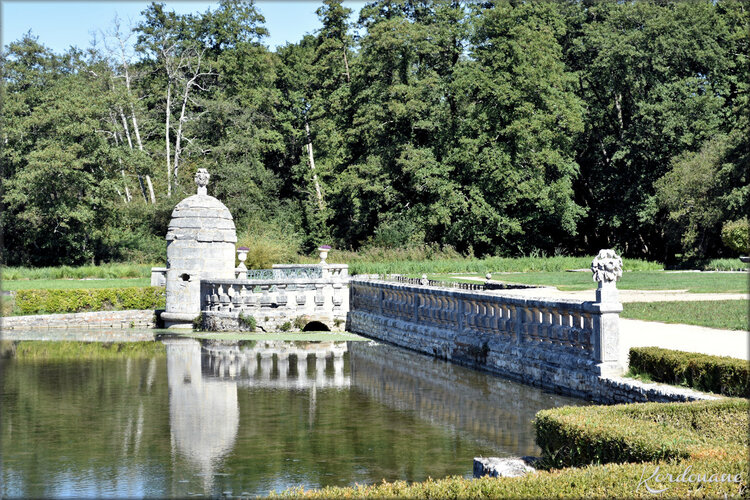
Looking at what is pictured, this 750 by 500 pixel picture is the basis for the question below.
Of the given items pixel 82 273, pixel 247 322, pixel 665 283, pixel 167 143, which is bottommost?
pixel 247 322

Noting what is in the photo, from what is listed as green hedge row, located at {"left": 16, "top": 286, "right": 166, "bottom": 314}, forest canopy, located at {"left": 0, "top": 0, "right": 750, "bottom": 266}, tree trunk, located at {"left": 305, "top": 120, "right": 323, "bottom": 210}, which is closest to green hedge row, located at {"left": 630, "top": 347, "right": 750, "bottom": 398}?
green hedge row, located at {"left": 16, "top": 286, "right": 166, "bottom": 314}

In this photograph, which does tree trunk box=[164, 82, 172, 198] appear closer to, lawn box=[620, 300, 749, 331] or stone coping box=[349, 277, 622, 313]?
stone coping box=[349, 277, 622, 313]

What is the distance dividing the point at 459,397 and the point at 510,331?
250 centimetres

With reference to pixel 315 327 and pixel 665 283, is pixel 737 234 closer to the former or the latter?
pixel 665 283

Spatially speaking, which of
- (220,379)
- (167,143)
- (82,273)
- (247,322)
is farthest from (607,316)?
(167,143)

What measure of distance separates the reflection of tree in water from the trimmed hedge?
3790 millimetres

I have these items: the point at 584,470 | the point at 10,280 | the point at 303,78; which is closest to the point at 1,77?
the point at 10,280

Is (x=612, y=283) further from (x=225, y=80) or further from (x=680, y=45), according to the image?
(x=225, y=80)

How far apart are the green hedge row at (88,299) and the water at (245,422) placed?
30.6 feet

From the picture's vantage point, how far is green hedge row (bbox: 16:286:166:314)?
30.8 meters

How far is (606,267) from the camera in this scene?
13766 mm

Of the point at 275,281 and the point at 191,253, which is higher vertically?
the point at 191,253

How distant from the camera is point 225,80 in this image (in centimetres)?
5984

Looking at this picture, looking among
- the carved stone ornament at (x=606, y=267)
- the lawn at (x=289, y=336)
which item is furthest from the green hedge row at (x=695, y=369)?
the lawn at (x=289, y=336)
